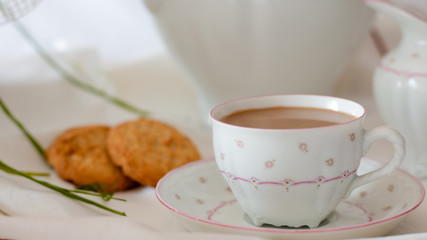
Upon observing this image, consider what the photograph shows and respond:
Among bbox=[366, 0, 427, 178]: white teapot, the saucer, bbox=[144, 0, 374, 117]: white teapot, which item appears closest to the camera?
the saucer

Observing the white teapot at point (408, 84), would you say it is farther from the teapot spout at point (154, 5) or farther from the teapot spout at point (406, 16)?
the teapot spout at point (154, 5)

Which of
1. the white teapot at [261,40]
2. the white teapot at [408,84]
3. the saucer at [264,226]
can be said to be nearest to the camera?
the saucer at [264,226]

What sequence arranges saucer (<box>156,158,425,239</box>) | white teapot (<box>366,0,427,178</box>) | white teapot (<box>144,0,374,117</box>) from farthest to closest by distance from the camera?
white teapot (<box>144,0,374,117</box>), white teapot (<box>366,0,427,178</box>), saucer (<box>156,158,425,239</box>)

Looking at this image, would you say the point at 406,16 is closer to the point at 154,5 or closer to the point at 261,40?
the point at 261,40

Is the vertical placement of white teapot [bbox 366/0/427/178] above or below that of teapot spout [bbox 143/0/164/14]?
below

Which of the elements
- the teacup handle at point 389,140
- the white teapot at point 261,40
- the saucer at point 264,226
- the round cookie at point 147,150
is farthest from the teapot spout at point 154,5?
the teacup handle at point 389,140

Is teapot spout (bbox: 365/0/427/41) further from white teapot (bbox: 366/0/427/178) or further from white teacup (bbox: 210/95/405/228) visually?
white teacup (bbox: 210/95/405/228)

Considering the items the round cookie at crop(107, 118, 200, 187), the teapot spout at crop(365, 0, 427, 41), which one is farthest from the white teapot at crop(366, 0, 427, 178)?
the round cookie at crop(107, 118, 200, 187)

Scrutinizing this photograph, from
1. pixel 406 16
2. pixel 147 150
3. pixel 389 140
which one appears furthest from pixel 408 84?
pixel 147 150
